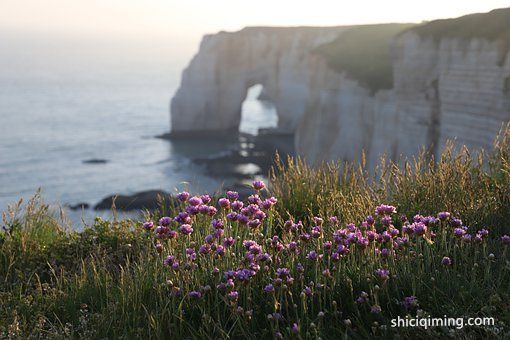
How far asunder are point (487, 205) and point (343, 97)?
37630 mm

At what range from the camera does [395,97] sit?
116 ft

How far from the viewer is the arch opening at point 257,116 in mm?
82000

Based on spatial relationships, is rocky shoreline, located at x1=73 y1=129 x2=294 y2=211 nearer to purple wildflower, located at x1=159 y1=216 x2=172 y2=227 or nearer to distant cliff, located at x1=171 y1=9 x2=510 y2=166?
distant cliff, located at x1=171 y1=9 x2=510 y2=166

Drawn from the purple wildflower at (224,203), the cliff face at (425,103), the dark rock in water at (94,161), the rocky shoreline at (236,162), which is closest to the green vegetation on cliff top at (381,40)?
the cliff face at (425,103)

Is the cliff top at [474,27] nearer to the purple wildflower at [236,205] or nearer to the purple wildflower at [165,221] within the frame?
the purple wildflower at [236,205]

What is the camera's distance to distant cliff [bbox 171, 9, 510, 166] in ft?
95.1

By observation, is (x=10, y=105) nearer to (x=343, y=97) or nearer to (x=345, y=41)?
(x=345, y=41)

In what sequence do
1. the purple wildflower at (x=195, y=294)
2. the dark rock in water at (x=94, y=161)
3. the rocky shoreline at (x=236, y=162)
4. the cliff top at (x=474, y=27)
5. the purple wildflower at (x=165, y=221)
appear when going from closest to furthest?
the purple wildflower at (x=195, y=294), the purple wildflower at (x=165, y=221), the cliff top at (x=474, y=27), the rocky shoreline at (x=236, y=162), the dark rock in water at (x=94, y=161)

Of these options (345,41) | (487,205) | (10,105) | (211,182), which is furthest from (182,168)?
(10,105)

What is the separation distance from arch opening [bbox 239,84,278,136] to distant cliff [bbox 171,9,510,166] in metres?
6.90

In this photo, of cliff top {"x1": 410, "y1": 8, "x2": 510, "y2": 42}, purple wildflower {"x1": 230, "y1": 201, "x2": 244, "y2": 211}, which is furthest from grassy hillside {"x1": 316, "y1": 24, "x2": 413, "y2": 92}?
purple wildflower {"x1": 230, "y1": 201, "x2": 244, "y2": 211}

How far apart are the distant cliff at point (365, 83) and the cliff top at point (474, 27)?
0.07 meters

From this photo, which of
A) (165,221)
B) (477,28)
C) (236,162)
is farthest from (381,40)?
(165,221)

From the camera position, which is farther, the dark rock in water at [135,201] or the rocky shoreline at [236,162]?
the rocky shoreline at [236,162]
